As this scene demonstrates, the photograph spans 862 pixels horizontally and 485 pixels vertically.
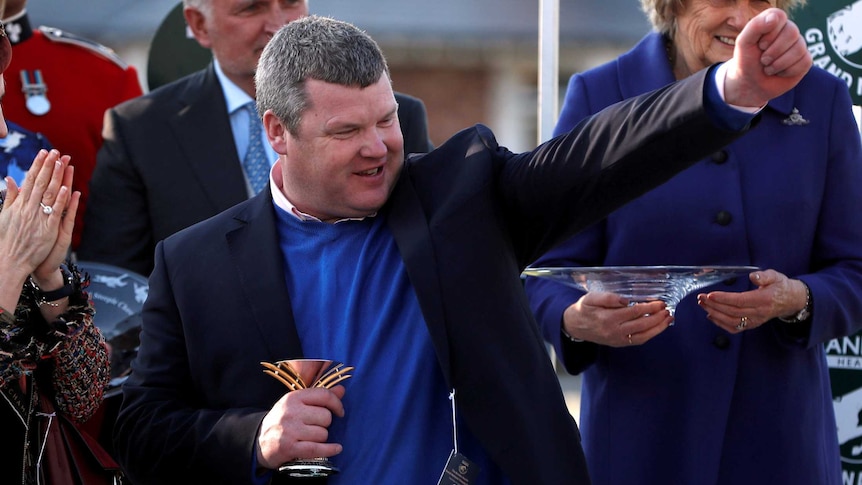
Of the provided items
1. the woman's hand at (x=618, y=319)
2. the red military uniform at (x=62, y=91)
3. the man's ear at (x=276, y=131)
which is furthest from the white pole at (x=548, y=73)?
the red military uniform at (x=62, y=91)

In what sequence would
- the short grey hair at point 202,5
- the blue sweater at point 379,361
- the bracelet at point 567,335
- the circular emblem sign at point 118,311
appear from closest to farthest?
the blue sweater at point 379,361 < the bracelet at point 567,335 < the circular emblem sign at point 118,311 < the short grey hair at point 202,5

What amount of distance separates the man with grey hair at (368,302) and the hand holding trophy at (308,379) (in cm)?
3

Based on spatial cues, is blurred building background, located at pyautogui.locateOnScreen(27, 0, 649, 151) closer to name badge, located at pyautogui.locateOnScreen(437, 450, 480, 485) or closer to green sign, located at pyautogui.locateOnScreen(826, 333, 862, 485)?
green sign, located at pyautogui.locateOnScreen(826, 333, 862, 485)

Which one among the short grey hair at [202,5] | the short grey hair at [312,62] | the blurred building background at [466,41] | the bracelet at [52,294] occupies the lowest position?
the bracelet at [52,294]

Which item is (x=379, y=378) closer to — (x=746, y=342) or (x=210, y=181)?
(x=746, y=342)

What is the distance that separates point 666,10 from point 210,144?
1.63m

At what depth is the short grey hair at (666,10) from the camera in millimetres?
3607

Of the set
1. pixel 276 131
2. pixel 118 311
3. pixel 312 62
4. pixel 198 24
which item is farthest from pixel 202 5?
pixel 312 62

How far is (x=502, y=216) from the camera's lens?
2.95 m

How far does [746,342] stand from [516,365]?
36.1 inches

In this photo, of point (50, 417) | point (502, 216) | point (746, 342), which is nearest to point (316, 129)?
point (502, 216)

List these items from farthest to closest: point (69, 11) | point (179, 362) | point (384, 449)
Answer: point (69, 11) → point (179, 362) → point (384, 449)

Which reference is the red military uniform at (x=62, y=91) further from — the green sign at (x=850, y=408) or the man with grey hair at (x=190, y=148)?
the green sign at (x=850, y=408)

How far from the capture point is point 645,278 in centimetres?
317
